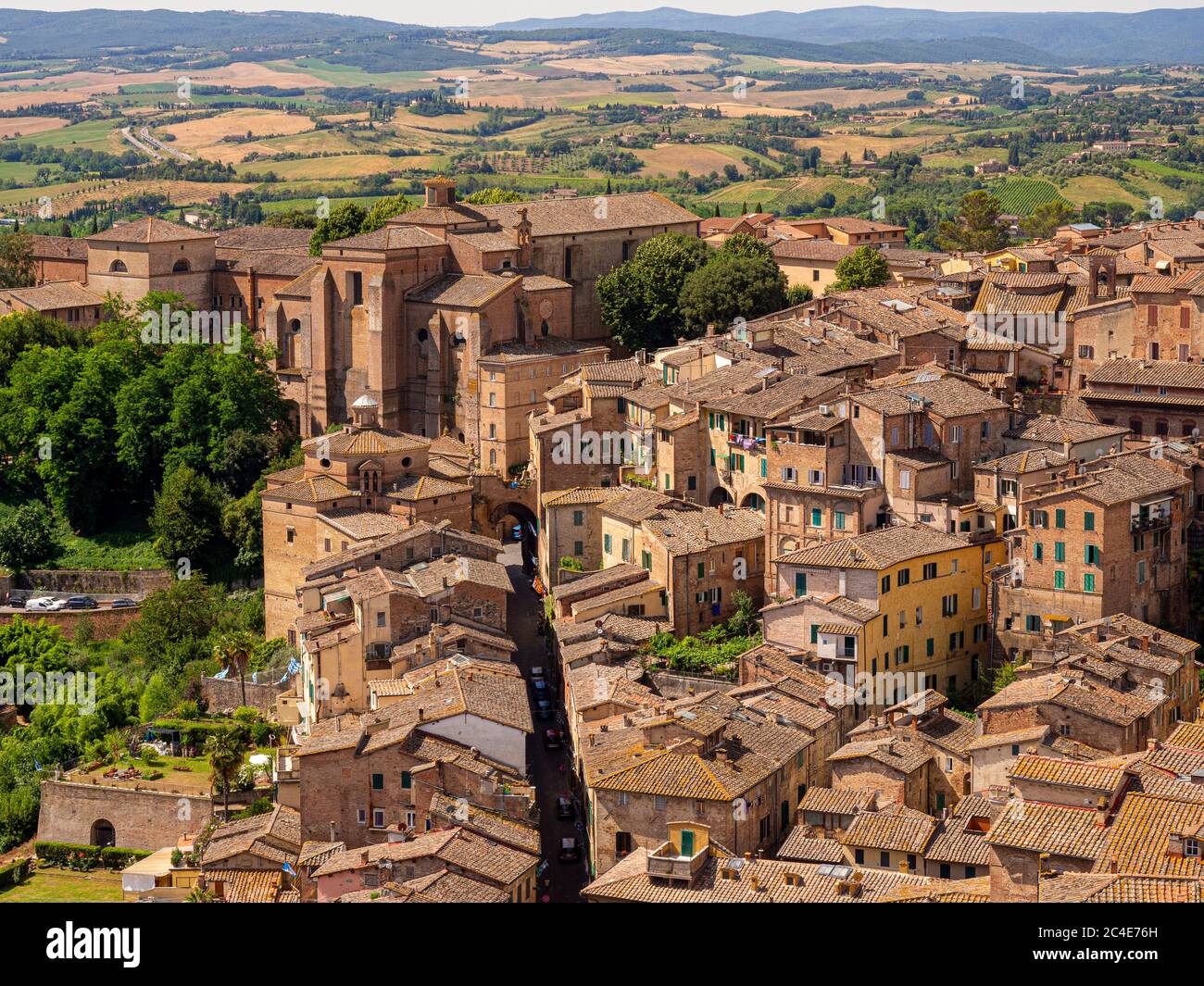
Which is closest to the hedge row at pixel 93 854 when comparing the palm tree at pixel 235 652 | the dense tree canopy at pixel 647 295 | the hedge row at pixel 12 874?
the hedge row at pixel 12 874

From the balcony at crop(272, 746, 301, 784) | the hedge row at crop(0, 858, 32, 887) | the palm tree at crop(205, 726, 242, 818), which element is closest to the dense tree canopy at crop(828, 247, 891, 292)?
the palm tree at crop(205, 726, 242, 818)

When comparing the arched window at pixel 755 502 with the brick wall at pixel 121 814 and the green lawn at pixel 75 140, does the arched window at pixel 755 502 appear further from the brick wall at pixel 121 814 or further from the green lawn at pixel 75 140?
the green lawn at pixel 75 140

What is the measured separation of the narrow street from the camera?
33.8 metres

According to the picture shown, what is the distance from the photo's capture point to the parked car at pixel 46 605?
5803cm

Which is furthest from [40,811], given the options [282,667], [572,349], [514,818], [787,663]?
[572,349]

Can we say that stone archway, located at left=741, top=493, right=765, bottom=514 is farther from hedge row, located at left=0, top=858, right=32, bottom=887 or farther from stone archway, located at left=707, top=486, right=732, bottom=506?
hedge row, located at left=0, top=858, right=32, bottom=887

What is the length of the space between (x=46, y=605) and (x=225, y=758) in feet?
69.8

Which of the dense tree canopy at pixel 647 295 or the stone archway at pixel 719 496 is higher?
the dense tree canopy at pixel 647 295

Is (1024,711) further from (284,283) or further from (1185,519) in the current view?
(284,283)

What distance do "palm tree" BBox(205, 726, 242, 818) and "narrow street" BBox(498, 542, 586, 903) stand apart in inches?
245

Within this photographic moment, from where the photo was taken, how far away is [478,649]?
41750 mm

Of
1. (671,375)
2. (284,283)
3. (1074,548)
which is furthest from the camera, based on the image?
(284,283)

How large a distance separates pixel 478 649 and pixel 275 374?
24189mm

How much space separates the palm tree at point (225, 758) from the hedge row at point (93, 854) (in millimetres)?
2593
